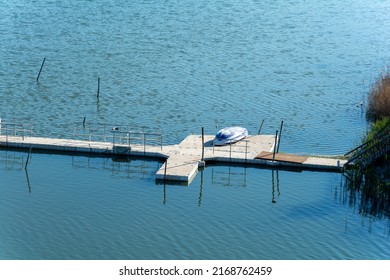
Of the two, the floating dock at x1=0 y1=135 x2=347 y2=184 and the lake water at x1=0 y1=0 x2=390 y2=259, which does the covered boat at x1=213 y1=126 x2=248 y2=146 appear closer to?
the floating dock at x1=0 y1=135 x2=347 y2=184

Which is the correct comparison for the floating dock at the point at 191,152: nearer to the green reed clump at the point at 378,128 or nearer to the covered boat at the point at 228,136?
the covered boat at the point at 228,136

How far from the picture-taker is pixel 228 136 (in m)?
64.6

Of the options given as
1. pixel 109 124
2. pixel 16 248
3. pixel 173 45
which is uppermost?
pixel 173 45

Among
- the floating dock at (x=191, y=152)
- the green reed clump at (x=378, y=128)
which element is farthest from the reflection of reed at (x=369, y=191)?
the green reed clump at (x=378, y=128)

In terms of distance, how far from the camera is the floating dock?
6075 cm

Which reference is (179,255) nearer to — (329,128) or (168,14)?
(329,128)

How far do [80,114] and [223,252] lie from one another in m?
27.0

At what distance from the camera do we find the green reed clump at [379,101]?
6919 cm

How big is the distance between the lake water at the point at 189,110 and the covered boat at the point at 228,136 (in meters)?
3.17

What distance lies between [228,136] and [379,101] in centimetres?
1245

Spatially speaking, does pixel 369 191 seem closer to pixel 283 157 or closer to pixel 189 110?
pixel 283 157

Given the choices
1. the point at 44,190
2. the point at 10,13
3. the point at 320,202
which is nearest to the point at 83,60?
the point at 10,13

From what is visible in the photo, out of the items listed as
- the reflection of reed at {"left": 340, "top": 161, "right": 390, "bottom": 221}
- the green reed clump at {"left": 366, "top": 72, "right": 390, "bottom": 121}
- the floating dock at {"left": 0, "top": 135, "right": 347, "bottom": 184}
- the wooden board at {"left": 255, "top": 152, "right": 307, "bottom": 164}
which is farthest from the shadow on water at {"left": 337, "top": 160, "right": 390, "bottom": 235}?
the green reed clump at {"left": 366, "top": 72, "right": 390, "bottom": 121}

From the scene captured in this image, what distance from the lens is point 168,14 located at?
110 metres
